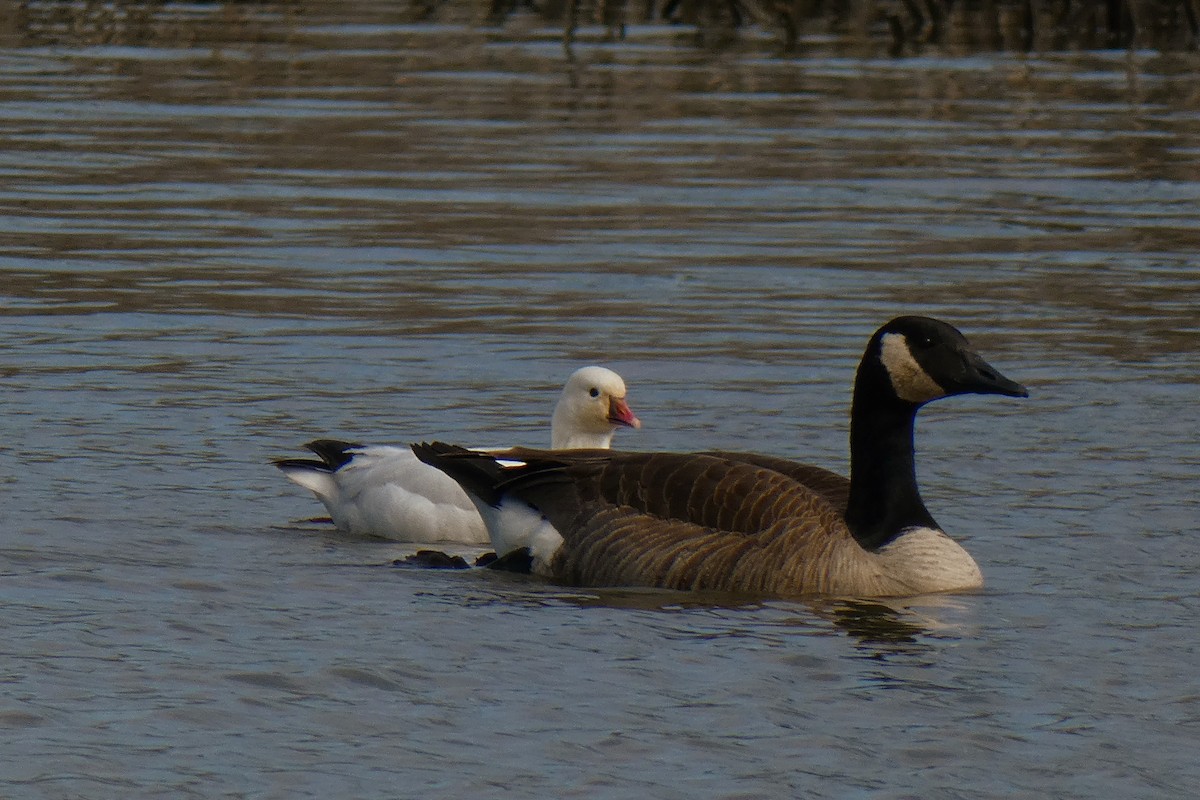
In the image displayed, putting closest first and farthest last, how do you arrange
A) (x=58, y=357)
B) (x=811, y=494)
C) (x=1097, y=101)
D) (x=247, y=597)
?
1. (x=247, y=597)
2. (x=811, y=494)
3. (x=58, y=357)
4. (x=1097, y=101)

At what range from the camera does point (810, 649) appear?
339 inches

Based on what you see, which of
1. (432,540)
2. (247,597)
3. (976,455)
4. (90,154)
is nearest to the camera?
(247,597)

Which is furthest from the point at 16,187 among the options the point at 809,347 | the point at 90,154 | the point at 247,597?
the point at 247,597

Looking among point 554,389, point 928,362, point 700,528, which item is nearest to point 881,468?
point 928,362

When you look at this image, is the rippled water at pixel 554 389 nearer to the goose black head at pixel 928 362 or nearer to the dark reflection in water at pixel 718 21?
the goose black head at pixel 928 362

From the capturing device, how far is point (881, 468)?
9852 millimetres

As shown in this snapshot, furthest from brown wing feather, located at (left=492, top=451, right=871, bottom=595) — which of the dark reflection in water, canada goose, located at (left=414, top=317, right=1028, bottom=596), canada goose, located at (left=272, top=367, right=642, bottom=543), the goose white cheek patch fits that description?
the dark reflection in water

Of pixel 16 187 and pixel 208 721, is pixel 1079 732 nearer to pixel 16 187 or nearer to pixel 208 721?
pixel 208 721

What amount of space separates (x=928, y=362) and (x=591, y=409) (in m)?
2.03

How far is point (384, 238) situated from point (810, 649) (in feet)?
35.6

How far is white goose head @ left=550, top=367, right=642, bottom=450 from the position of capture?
11266mm

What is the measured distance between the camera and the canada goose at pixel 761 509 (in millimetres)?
9562

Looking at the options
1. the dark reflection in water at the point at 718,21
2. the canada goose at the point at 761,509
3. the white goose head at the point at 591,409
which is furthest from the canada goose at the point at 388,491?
the dark reflection in water at the point at 718,21

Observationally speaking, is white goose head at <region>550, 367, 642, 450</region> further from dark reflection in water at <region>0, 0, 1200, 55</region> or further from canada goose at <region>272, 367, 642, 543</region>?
dark reflection in water at <region>0, 0, 1200, 55</region>
